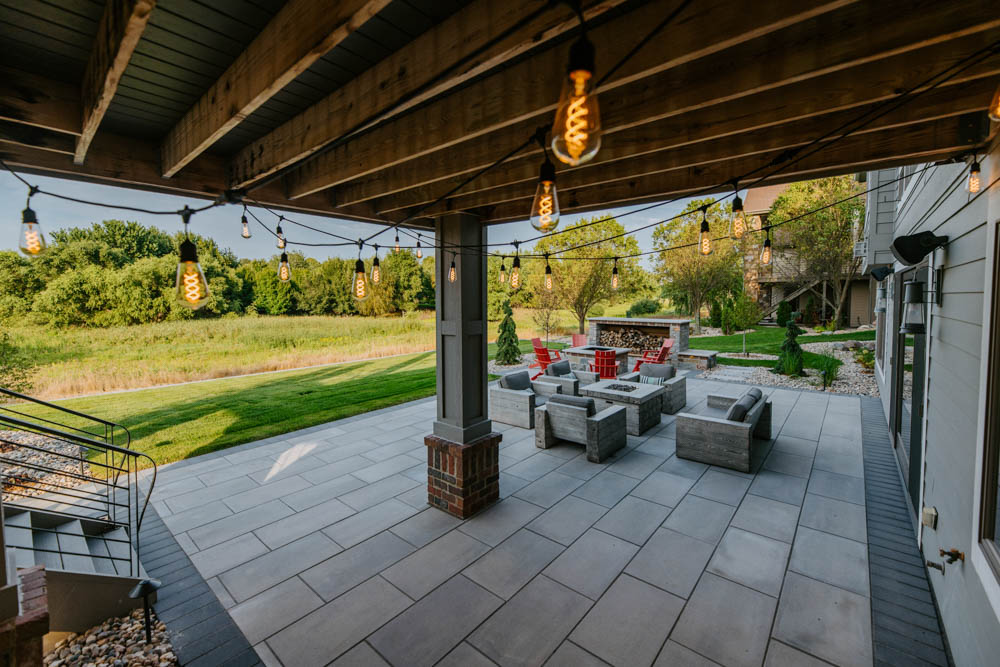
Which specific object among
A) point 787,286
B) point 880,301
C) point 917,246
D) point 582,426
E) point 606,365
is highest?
point 787,286

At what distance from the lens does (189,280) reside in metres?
2.13

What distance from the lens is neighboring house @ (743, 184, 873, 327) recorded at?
17062mm

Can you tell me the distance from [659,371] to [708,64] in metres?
6.70

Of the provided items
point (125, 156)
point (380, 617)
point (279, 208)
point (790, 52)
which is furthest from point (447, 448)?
point (790, 52)

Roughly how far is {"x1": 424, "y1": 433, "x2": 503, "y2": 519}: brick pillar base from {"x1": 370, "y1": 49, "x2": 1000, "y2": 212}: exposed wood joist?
7.93ft

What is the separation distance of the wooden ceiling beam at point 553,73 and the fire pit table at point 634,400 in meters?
4.64

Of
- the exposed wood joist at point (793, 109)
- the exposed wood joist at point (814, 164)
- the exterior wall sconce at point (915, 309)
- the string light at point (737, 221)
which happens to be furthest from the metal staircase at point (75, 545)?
the exterior wall sconce at point (915, 309)

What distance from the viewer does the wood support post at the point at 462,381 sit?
3799 mm

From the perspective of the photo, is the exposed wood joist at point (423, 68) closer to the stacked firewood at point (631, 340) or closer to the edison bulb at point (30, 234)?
the edison bulb at point (30, 234)

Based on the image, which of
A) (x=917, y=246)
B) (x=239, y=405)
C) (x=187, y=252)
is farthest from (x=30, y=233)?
(x=239, y=405)

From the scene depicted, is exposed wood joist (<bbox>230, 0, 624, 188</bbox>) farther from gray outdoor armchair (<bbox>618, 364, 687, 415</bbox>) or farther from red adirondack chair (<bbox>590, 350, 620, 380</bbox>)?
red adirondack chair (<bbox>590, 350, 620, 380</bbox>)

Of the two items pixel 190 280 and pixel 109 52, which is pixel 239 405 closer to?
pixel 190 280

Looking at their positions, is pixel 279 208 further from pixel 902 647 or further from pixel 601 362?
pixel 601 362

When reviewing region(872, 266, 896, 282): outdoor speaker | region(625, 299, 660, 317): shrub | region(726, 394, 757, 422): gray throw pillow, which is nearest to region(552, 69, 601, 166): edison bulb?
region(726, 394, 757, 422): gray throw pillow
